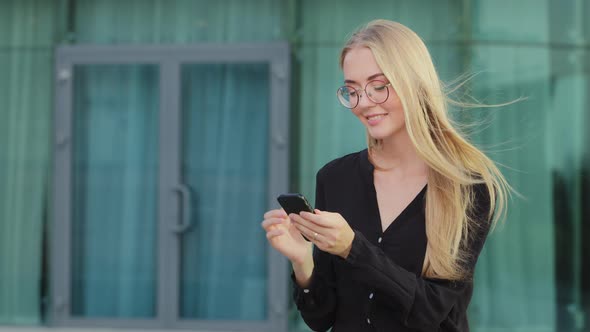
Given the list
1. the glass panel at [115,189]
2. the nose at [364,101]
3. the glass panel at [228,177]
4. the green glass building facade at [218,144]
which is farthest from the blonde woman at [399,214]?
the glass panel at [115,189]

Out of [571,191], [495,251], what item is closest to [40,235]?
[495,251]

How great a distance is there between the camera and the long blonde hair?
1.88 meters

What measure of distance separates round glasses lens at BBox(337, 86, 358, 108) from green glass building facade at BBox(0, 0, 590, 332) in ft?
14.1

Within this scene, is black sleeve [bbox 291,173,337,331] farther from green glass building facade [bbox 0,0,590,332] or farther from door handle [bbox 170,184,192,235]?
door handle [bbox 170,184,192,235]

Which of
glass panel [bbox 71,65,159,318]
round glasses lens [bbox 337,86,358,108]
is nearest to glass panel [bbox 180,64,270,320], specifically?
glass panel [bbox 71,65,159,318]

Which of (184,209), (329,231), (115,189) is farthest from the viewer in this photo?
(115,189)

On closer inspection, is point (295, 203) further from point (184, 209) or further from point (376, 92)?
point (184, 209)

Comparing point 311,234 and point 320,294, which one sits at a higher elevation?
point 311,234

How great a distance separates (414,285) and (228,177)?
4.78 meters

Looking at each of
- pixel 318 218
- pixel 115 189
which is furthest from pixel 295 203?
pixel 115 189

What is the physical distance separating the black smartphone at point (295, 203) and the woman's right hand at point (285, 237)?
0.08 metres

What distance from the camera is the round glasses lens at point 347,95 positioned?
1929 millimetres

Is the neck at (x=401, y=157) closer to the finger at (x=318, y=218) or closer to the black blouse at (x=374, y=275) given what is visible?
the black blouse at (x=374, y=275)

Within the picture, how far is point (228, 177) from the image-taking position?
6.54m
